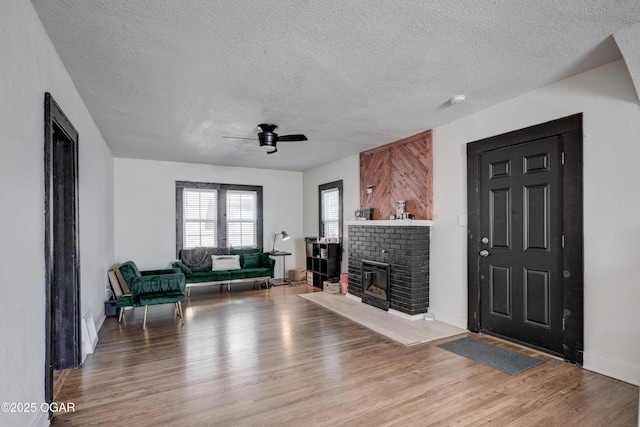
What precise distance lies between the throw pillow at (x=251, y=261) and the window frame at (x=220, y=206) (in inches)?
27.5

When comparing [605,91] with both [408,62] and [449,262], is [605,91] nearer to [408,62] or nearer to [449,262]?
[408,62]

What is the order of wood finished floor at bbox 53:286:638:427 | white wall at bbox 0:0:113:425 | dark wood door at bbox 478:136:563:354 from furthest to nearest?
1. dark wood door at bbox 478:136:563:354
2. wood finished floor at bbox 53:286:638:427
3. white wall at bbox 0:0:113:425

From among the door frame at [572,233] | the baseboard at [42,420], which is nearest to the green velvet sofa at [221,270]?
the baseboard at [42,420]

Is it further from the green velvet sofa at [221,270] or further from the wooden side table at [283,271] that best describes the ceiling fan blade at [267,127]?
the wooden side table at [283,271]

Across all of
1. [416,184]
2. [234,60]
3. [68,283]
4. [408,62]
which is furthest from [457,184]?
[68,283]

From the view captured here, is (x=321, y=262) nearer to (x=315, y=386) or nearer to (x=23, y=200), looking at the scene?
(x=315, y=386)

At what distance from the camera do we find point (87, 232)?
3721mm

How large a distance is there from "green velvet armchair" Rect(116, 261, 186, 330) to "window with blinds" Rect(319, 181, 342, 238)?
345cm

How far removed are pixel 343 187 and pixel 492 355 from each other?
427 cm

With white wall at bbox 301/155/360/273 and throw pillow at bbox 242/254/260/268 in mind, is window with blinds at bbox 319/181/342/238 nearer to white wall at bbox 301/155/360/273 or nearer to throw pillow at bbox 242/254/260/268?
white wall at bbox 301/155/360/273

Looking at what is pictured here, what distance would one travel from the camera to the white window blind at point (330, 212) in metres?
7.22

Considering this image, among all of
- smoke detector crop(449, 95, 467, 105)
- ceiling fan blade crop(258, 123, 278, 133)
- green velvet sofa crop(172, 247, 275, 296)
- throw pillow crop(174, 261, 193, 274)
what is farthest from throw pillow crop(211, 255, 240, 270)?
smoke detector crop(449, 95, 467, 105)

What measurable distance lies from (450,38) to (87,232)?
407 cm

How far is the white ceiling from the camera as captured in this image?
6.89ft
